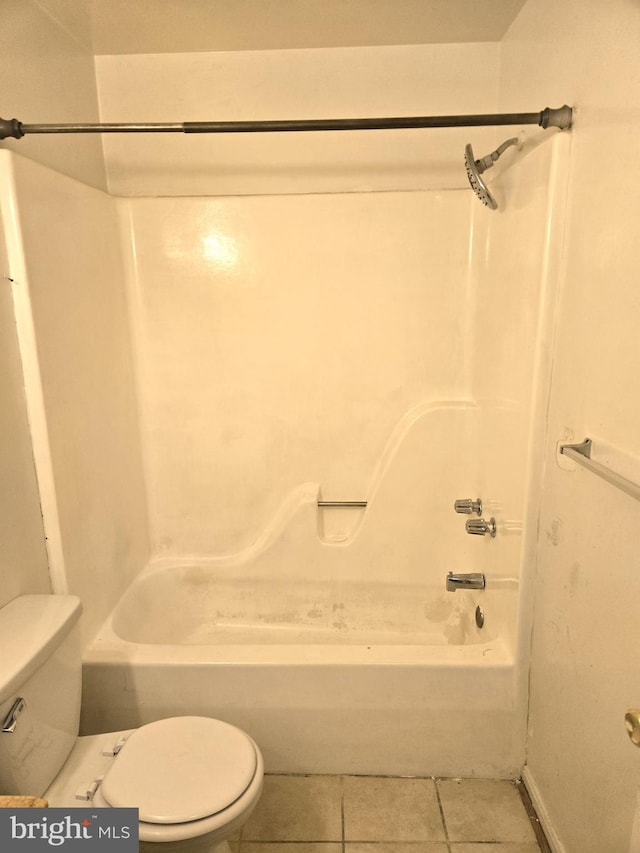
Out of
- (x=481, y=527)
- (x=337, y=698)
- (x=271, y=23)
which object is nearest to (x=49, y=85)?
(x=271, y=23)

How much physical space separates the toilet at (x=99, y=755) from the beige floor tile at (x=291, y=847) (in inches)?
11.1

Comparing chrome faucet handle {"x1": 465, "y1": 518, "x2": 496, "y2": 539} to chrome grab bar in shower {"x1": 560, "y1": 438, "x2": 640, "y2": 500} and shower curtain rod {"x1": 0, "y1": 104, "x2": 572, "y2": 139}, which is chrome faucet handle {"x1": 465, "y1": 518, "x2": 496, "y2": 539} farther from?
shower curtain rod {"x1": 0, "y1": 104, "x2": 572, "y2": 139}

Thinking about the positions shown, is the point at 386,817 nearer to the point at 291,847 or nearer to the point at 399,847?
the point at 399,847

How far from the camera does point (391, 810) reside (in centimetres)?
160

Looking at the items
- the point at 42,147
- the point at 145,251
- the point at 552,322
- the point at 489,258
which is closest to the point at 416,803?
the point at 552,322

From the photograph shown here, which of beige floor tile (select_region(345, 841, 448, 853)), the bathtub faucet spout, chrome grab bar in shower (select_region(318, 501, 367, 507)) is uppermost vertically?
chrome grab bar in shower (select_region(318, 501, 367, 507))

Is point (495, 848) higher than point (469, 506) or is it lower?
lower

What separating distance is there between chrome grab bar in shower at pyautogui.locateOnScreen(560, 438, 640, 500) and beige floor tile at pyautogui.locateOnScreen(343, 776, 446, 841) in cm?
117

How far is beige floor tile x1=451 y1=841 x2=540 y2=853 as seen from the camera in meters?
1.48

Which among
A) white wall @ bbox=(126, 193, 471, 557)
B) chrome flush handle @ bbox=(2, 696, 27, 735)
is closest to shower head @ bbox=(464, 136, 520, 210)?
white wall @ bbox=(126, 193, 471, 557)

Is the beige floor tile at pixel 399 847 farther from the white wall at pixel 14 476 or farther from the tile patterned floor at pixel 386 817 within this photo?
the white wall at pixel 14 476

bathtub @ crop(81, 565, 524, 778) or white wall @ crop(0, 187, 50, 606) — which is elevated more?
white wall @ crop(0, 187, 50, 606)

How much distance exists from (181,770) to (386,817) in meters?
0.70

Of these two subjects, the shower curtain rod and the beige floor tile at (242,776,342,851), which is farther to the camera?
the beige floor tile at (242,776,342,851)
